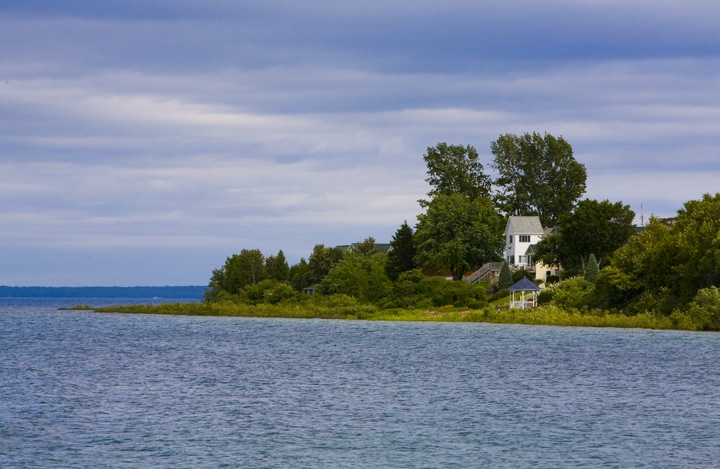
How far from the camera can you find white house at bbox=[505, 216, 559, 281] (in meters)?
136

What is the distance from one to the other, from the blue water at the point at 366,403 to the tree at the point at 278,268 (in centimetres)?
7211

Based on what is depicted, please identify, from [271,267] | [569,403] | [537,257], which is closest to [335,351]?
[569,403]

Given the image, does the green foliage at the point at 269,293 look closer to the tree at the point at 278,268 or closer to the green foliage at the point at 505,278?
the tree at the point at 278,268

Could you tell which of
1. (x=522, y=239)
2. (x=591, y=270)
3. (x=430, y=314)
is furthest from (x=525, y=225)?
(x=430, y=314)

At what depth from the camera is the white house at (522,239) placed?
136 metres

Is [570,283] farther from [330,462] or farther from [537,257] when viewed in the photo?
[330,462]

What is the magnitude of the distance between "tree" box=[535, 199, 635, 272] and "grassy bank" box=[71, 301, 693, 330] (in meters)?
20.1

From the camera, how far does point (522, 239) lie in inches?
5374

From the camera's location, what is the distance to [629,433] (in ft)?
105

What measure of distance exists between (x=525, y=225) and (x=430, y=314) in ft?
122

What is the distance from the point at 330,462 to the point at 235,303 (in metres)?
103

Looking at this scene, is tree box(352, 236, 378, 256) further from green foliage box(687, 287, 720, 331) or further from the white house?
green foliage box(687, 287, 720, 331)

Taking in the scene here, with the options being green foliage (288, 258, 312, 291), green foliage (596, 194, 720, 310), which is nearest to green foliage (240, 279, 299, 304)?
green foliage (288, 258, 312, 291)

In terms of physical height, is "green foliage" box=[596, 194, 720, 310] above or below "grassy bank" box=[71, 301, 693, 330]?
above
